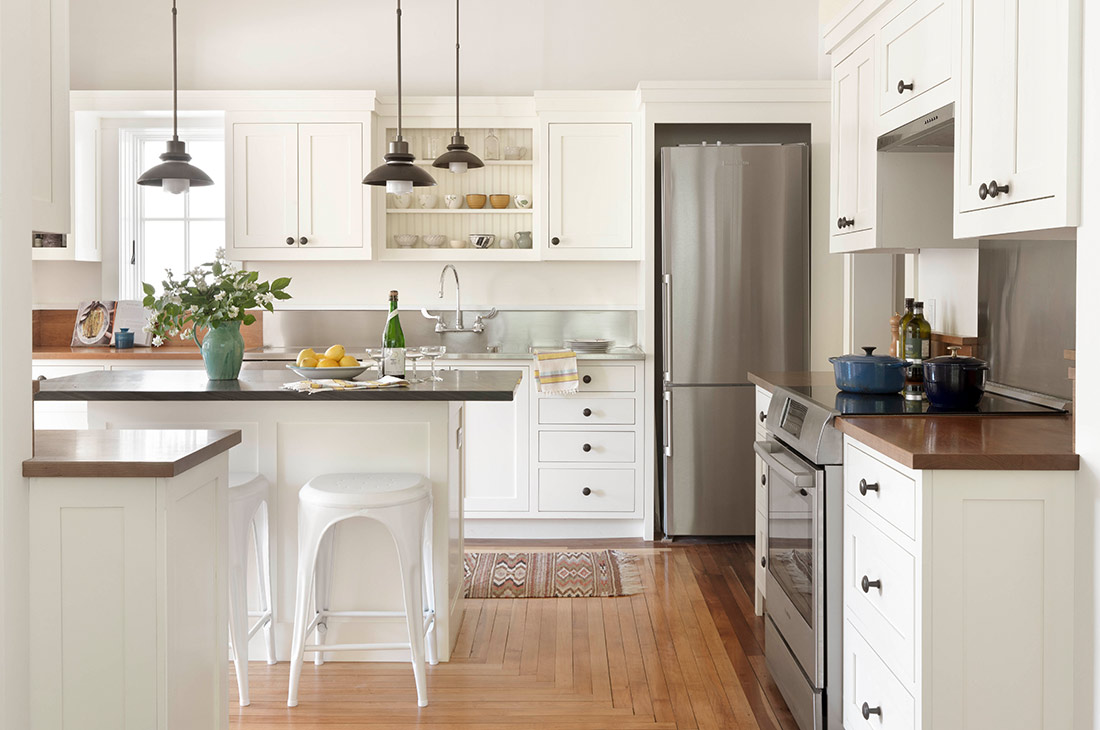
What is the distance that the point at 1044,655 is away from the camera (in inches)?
77.8

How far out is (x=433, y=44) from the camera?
557 centimetres

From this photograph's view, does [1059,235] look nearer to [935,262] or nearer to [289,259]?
[935,262]

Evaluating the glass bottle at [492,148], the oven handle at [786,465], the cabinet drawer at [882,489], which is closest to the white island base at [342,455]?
the oven handle at [786,465]

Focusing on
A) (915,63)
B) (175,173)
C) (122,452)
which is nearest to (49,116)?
(122,452)

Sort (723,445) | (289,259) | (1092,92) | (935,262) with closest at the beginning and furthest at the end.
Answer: (1092,92) < (935,262) < (723,445) < (289,259)

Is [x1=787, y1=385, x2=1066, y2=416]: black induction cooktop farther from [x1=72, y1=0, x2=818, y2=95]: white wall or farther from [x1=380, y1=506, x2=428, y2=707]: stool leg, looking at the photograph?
[x1=72, y1=0, x2=818, y2=95]: white wall

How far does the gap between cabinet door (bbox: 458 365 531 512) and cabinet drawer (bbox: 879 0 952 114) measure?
8.07 feet

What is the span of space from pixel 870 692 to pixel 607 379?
2.83 meters

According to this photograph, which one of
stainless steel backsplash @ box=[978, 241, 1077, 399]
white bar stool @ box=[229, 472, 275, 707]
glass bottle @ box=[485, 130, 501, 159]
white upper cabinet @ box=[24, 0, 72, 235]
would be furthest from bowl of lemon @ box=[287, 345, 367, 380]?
glass bottle @ box=[485, 130, 501, 159]

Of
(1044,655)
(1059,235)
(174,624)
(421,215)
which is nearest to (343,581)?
(174,624)

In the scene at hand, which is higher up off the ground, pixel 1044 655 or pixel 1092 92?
pixel 1092 92

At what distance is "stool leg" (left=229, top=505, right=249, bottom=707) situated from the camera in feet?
9.71

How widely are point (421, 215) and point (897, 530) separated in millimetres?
3979

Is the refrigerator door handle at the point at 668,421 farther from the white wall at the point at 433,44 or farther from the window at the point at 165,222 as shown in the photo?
the window at the point at 165,222
